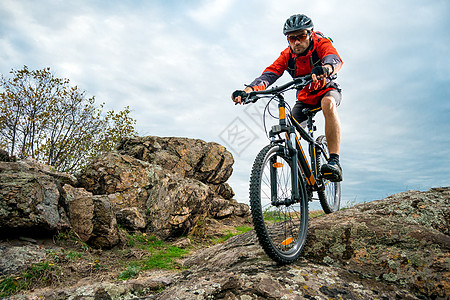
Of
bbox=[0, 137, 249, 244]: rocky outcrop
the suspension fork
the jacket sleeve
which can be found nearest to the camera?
the suspension fork

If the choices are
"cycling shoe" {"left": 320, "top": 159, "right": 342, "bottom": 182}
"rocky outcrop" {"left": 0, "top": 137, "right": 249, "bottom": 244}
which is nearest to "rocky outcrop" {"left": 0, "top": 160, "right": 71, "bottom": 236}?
"rocky outcrop" {"left": 0, "top": 137, "right": 249, "bottom": 244}

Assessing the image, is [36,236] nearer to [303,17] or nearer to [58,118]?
[303,17]

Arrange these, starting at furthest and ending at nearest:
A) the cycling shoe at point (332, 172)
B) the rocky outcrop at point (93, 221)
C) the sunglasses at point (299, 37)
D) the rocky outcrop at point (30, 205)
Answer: the rocky outcrop at point (93, 221)
the rocky outcrop at point (30, 205)
the sunglasses at point (299, 37)
the cycling shoe at point (332, 172)

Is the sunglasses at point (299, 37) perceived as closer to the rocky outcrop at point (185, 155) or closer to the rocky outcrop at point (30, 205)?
the rocky outcrop at point (30, 205)

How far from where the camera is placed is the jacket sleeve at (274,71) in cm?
455

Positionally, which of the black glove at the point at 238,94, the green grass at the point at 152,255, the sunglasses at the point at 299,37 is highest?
the sunglasses at the point at 299,37

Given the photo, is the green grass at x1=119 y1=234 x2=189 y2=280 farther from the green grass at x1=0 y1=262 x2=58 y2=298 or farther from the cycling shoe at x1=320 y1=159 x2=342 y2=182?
the cycling shoe at x1=320 y1=159 x2=342 y2=182

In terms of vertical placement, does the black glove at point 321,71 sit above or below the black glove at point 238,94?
above

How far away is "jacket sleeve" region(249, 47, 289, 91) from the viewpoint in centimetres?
455

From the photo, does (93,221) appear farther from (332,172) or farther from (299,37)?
(299,37)

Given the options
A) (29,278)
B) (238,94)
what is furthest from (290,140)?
(29,278)

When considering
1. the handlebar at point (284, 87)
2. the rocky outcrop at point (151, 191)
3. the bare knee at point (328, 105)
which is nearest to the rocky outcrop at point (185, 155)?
the rocky outcrop at point (151, 191)

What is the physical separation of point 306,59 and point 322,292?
339 centimetres

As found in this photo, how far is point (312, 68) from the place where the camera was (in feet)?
14.3
